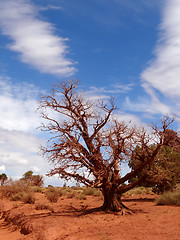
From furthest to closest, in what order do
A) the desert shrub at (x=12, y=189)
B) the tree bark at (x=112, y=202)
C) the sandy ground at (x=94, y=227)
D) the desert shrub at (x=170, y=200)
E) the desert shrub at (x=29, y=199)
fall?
the desert shrub at (x=12, y=189)
the desert shrub at (x=29, y=199)
the desert shrub at (x=170, y=200)
the tree bark at (x=112, y=202)
the sandy ground at (x=94, y=227)

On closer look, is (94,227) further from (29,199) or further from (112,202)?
(29,199)

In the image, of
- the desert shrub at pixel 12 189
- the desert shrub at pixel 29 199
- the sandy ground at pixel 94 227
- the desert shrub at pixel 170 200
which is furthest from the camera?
the desert shrub at pixel 12 189

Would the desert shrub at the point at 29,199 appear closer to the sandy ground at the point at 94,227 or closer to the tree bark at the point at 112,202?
the sandy ground at the point at 94,227

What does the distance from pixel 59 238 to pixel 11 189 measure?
1665 cm

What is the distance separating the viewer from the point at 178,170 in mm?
23984

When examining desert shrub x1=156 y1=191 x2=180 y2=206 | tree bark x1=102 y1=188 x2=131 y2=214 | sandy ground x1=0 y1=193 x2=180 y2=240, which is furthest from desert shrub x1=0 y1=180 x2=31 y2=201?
desert shrub x1=156 y1=191 x2=180 y2=206

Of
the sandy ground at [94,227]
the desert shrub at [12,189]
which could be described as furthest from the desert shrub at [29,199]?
the desert shrub at [12,189]

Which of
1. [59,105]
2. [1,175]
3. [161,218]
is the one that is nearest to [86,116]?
[59,105]

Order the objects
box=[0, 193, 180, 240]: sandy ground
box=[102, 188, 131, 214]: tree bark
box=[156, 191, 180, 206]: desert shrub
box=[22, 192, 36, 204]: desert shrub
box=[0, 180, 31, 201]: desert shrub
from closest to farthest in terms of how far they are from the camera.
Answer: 1. box=[0, 193, 180, 240]: sandy ground
2. box=[102, 188, 131, 214]: tree bark
3. box=[156, 191, 180, 206]: desert shrub
4. box=[22, 192, 36, 204]: desert shrub
5. box=[0, 180, 31, 201]: desert shrub

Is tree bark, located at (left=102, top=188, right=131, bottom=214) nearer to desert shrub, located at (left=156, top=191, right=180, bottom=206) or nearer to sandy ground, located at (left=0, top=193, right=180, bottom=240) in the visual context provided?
sandy ground, located at (left=0, top=193, right=180, bottom=240)

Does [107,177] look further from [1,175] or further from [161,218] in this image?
[1,175]

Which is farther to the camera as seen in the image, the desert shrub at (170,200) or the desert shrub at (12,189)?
the desert shrub at (12,189)

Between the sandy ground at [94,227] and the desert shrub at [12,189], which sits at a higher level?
the desert shrub at [12,189]

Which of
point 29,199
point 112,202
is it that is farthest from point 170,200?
point 29,199
